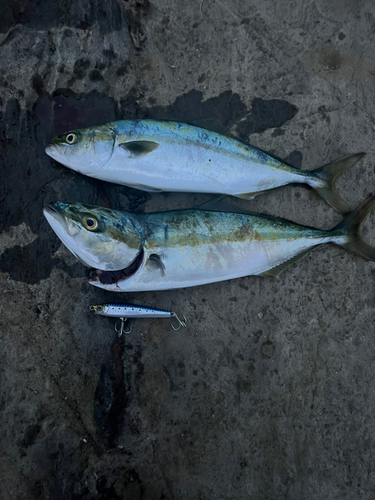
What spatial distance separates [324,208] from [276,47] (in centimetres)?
201

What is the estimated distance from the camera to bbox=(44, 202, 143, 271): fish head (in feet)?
9.52

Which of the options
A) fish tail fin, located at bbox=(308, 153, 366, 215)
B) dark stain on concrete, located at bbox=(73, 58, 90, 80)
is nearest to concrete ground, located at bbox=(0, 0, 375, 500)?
dark stain on concrete, located at bbox=(73, 58, 90, 80)

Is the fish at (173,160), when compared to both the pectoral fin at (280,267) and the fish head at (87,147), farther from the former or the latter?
the pectoral fin at (280,267)

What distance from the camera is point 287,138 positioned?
3.76 meters

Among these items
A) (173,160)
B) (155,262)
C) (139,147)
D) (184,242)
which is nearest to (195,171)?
(173,160)

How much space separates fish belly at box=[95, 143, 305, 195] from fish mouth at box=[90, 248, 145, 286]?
2.64ft

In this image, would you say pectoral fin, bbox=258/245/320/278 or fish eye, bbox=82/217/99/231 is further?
pectoral fin, bbox=258/245/320/278

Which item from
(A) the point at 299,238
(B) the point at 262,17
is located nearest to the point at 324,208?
(A) the point at 299,238

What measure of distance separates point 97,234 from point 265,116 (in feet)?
7.86

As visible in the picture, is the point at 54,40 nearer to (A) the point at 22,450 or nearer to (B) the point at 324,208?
(B) the point at 324,208

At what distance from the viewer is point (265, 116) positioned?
3.77 m

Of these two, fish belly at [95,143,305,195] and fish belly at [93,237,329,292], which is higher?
fish belly at [95,143,305,195]

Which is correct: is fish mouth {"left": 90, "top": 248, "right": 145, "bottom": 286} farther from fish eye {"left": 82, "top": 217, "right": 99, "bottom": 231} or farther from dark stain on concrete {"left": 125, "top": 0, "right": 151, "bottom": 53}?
dark stain on concrete {"left": 125, "top": 0, "right": 151, "bottom": 53}

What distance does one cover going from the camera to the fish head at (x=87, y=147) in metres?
3.27
